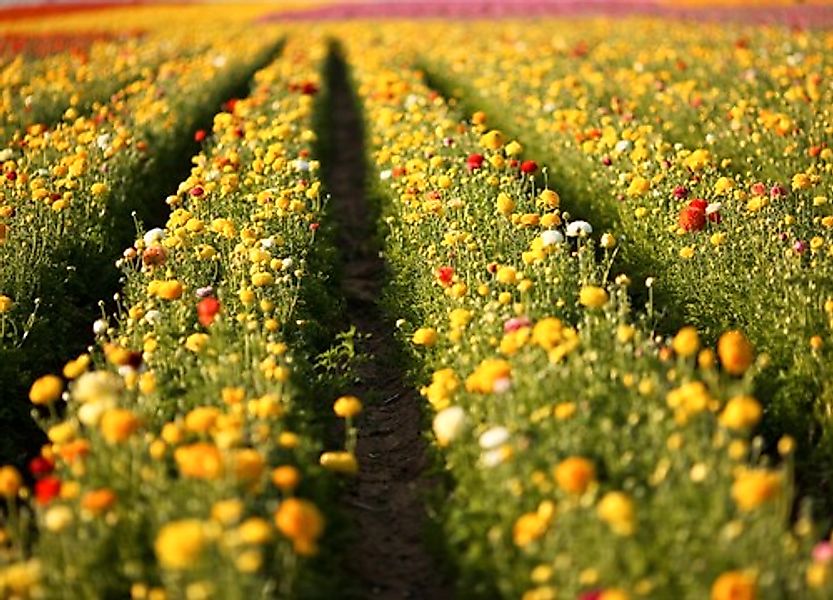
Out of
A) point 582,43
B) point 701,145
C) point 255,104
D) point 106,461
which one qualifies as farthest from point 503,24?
point 106,461

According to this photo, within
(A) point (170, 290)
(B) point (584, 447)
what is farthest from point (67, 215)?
(B) point (584, 447)

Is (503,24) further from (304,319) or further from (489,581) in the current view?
(489,581)

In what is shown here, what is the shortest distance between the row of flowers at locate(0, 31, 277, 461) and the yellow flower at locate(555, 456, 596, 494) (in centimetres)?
353

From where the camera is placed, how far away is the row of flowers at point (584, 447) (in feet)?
12.2

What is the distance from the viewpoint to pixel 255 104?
1263cm

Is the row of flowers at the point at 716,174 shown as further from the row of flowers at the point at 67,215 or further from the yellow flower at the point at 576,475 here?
the row of flowers at the point at 67,215

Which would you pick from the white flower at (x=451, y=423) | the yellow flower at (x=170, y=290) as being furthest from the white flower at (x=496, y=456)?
the yellow flower at (x=170, y=290)

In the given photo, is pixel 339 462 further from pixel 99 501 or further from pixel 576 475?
pixel 576 475

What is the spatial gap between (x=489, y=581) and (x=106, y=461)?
164 cm

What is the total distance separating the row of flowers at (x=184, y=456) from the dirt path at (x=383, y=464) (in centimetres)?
52

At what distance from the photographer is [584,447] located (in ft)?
14.6

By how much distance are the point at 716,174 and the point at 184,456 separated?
577 centimetres

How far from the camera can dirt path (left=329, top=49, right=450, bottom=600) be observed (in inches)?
194

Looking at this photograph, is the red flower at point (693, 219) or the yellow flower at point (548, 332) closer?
the yellow flower at point (548, 332)
